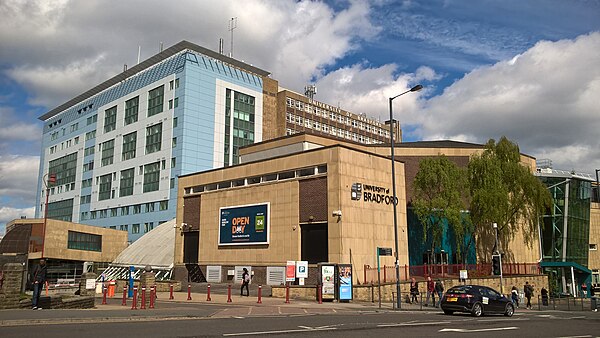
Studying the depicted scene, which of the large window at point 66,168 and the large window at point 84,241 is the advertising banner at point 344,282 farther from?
the large window at point 66,168

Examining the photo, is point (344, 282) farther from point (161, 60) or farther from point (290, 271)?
point (161, 60)

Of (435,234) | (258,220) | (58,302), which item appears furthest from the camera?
(435,234)

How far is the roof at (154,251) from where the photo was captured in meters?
52.3

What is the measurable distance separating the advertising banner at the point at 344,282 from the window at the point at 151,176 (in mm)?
52530

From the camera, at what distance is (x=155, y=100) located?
266 ft

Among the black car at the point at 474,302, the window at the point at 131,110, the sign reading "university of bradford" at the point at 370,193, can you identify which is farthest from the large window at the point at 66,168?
the black car at the point at 474,302

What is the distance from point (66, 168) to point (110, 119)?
18579 millimetres

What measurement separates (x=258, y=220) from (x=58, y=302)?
20.6m

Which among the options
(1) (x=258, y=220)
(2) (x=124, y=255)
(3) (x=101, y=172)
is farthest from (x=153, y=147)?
(1) (x=258, y=220)

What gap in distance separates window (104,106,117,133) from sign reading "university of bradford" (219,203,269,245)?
5409cm

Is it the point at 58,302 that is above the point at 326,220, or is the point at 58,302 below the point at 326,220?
below

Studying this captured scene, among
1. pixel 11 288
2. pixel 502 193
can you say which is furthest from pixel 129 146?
pixel 11 288

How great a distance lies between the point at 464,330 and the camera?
50.1 feet

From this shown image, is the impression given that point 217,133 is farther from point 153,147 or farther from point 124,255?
point 124,255
